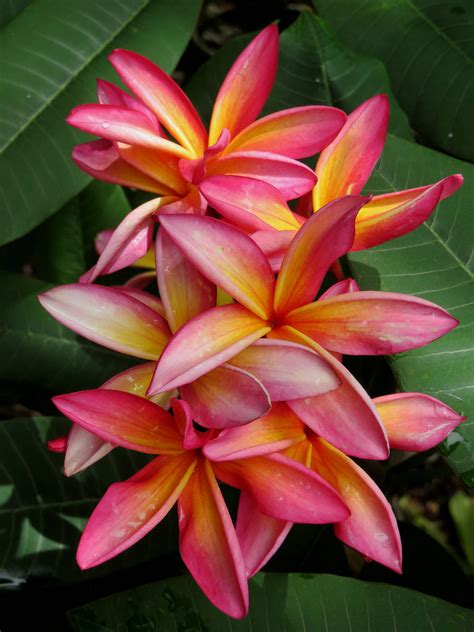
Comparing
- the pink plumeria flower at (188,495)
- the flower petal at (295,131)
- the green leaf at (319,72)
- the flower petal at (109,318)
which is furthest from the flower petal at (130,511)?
the green leaf at (319,72)

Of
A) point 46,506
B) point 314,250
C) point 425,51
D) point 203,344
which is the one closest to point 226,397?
point 203,344

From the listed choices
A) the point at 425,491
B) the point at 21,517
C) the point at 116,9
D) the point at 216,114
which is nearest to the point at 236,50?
the point at 116,9

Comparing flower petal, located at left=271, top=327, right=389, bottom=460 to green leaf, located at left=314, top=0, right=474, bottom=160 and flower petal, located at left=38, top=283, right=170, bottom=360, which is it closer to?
flower petal, located at left=38, top=283, right=170, bottom=360

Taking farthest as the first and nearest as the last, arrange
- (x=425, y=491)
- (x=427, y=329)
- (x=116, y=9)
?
(x=425, y=491), (x=116, y=9), (x=427, y=329)

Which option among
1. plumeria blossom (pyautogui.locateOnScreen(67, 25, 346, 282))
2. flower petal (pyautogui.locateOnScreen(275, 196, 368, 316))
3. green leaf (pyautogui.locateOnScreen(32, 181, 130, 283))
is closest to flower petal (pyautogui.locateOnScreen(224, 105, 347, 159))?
plumeria blossom (pyautogui.locateOnScreen(67, 25, 346, 282))

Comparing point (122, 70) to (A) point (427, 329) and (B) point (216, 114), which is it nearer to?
(B) point (216, 114)

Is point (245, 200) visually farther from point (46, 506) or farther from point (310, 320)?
point (46, 506)
